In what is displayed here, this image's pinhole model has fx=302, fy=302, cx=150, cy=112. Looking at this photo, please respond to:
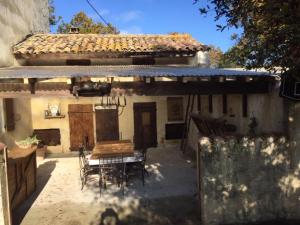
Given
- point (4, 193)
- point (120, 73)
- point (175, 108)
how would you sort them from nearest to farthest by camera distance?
point (4, 193) → point (120, 73) → point (175, 108)

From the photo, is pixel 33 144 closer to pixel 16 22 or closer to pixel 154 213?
pixel 16 22

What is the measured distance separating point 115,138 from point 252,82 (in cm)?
770

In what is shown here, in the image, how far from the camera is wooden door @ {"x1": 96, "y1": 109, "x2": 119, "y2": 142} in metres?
13.1

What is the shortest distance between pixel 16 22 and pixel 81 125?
4.74 m

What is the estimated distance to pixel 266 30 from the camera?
4.48 m

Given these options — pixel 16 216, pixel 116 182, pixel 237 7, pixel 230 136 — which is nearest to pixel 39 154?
pixel 116 182

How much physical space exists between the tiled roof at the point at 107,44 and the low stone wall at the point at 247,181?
20.2ft

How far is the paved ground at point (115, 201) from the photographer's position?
6.52 meters

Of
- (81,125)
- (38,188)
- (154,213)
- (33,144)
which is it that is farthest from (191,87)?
(81,125)

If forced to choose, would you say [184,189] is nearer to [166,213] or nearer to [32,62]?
[166,213]

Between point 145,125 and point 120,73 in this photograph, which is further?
point 145,125

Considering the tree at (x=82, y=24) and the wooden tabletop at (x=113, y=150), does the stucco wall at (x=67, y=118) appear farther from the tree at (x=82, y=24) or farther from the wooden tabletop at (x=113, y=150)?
the tree at (x=82, y=24)

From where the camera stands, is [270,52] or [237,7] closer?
[270,52]

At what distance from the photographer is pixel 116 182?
8867 mm
